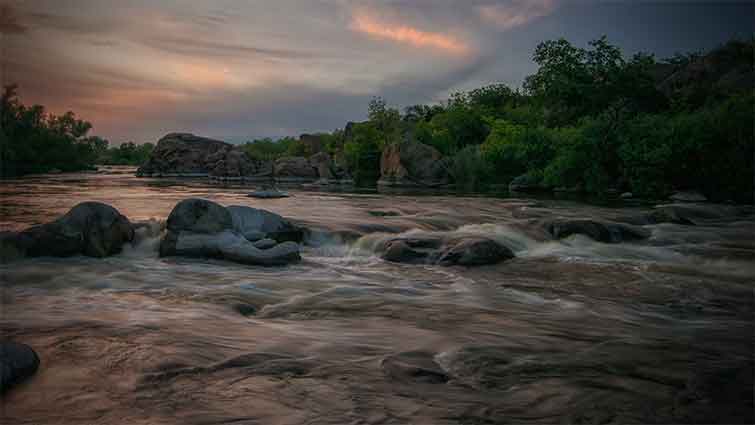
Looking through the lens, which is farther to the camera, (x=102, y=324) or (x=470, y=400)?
(x=102, y=324)

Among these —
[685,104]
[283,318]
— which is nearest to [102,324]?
[283,318]

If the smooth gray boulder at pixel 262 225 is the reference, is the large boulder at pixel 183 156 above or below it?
above

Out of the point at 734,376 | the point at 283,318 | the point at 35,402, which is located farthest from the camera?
the point at 283,318

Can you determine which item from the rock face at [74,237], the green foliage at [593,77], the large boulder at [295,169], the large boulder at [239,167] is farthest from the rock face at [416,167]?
the rock face at [74,237]

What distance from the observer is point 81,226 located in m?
8.52

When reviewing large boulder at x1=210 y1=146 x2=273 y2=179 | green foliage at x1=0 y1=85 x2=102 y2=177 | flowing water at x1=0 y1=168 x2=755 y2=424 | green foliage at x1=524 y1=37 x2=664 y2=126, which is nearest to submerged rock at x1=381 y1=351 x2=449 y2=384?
flowing water at x1=0 y1=168 x2=755 y2=424

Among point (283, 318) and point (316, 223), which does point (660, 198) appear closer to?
point (316, 223)

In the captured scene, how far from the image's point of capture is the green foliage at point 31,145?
61916 mm

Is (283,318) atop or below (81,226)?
below

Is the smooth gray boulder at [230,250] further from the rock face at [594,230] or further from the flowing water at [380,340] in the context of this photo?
the rock face at [594,230]

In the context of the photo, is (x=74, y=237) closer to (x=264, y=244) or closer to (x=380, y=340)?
(x=264, y=244)

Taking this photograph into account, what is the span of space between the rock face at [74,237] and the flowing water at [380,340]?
359 millimetres

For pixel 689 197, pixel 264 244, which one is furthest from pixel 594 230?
pixel 689 197

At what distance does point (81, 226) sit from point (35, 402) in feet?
20.3
